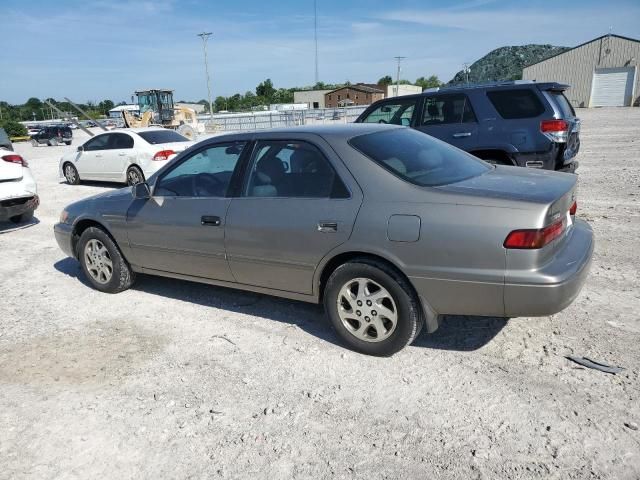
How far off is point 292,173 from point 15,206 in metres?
6.04

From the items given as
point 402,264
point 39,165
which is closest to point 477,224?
point 402,264

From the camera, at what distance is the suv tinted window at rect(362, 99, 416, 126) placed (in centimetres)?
791

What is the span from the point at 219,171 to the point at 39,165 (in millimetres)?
18369

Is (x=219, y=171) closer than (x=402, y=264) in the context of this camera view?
No

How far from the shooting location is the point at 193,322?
14.1ft

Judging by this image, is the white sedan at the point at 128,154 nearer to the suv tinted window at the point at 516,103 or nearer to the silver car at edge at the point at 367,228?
the suv tinted window at the point at 516,103

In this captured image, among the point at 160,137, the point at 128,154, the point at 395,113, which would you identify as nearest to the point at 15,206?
the point at 128,154

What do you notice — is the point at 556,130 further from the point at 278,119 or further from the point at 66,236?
the point at 278,119

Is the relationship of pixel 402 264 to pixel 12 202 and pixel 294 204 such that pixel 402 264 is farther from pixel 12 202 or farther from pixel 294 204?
pixel 12 202

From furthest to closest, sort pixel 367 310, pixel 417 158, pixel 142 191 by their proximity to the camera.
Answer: pixel 142 191
pixel 417 158
pixel 367 310

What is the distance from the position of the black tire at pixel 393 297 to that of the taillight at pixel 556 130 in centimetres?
439

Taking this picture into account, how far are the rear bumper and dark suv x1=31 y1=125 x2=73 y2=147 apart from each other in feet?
125

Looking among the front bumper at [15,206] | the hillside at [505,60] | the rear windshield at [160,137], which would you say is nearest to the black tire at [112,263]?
the front bumper at [15,206]

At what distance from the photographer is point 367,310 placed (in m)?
3.43
